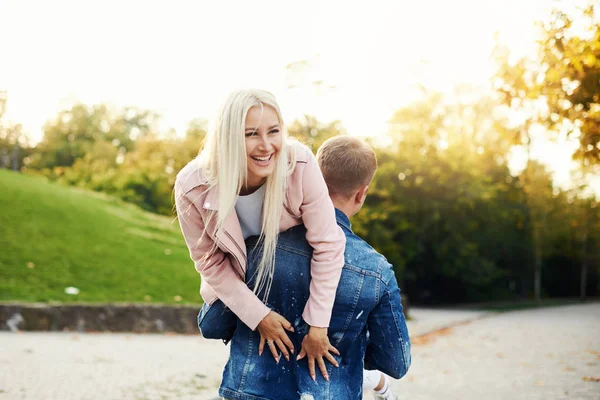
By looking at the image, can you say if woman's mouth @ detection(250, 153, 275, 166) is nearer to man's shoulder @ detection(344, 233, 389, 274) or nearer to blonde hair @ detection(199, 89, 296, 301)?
blonde hair @ detection(199, 89, 296, 301)

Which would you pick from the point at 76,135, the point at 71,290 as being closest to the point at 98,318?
the point at 71,290

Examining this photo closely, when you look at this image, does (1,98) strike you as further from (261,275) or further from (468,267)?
(261,275)

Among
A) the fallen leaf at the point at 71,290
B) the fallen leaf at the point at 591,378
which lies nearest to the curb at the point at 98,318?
the fallen leaf at the point at 71,290

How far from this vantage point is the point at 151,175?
32344mm

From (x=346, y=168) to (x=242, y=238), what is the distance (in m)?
0.51

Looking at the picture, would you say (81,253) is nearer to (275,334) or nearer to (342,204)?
(342,204)

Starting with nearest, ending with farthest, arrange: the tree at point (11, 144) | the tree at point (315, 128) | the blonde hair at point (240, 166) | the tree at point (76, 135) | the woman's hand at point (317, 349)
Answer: the blonde hair at point (240, 166), the woman's hand at point (317, 349), the tree at point (315, 128), the tree at point (11, 144), the tree at point (76, 135)

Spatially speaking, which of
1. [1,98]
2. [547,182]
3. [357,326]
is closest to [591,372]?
[357,326]

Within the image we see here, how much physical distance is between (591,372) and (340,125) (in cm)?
1436

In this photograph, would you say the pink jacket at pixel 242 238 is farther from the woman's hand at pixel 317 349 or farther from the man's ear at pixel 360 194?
the man's ear at pixel 360 194

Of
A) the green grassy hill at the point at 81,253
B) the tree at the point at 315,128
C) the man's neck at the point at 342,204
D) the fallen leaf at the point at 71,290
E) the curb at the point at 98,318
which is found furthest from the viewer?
the tree at the point at 315,128

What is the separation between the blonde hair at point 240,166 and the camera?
2.12 metres

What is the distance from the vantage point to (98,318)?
40.9 feet

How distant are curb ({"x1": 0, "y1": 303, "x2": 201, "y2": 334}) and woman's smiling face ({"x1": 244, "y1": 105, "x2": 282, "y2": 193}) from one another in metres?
10.9
